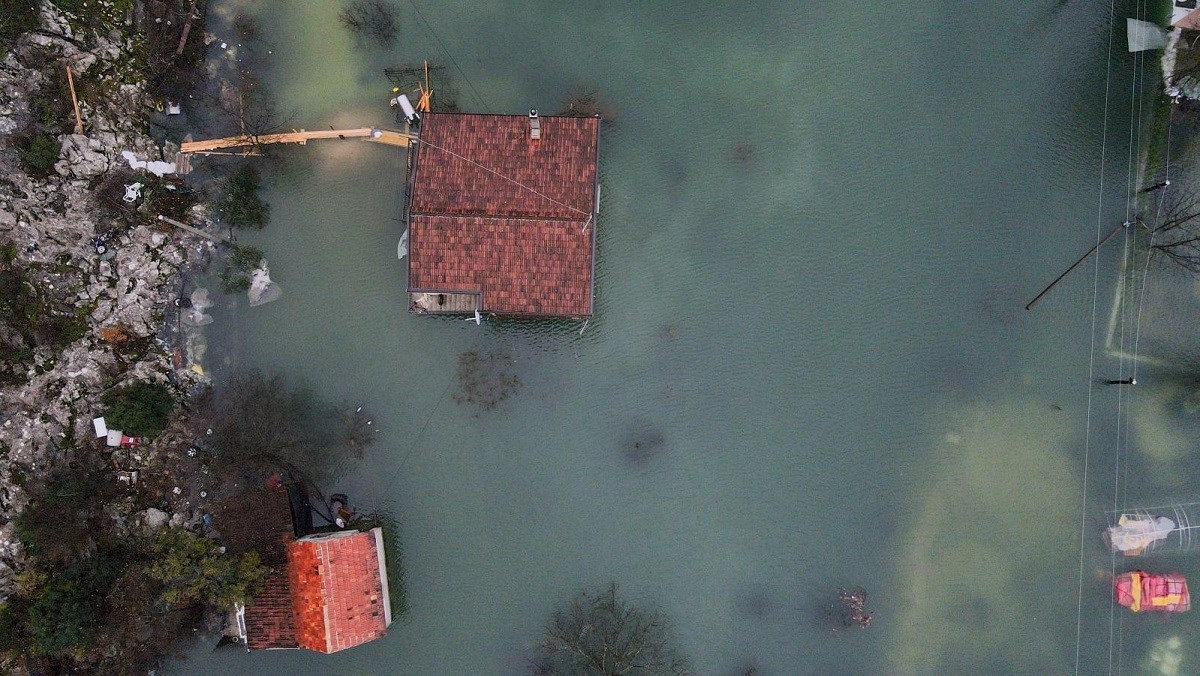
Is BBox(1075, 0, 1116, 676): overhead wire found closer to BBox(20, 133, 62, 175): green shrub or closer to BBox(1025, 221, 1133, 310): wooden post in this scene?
BBox(1025, 221, 1133, 310): wooden post

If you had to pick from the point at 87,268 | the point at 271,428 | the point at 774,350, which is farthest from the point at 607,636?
the point at 87,268

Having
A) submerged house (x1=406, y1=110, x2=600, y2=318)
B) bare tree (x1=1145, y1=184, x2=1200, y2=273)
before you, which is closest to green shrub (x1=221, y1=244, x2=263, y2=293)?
submerged house (x1=406, y1=110, x2=600, y2=318)

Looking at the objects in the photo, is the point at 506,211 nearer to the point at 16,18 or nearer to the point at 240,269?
the point at 240,269

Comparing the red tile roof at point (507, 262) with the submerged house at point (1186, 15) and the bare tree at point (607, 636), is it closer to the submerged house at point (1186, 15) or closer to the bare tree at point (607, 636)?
the bare tree at point (607, 636)

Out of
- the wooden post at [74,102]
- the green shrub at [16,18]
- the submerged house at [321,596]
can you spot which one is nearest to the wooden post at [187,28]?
the wooden post at [74,102]

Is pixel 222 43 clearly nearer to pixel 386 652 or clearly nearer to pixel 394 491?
pixel 394 491

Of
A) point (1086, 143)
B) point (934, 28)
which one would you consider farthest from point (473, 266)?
point (1086, 143)
